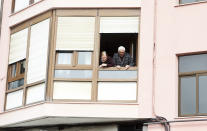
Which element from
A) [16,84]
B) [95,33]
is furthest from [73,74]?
[16,84]

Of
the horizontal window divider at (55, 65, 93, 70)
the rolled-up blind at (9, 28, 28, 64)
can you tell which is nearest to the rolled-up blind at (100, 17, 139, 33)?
the horizontal window divider at (55, 65, 93, 70)

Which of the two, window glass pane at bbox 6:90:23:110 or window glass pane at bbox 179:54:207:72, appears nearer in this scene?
window glass pane at bbox 179:54:207:72

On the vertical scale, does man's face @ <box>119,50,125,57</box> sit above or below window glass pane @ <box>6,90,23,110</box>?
above

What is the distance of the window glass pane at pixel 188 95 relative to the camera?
60.8 ft

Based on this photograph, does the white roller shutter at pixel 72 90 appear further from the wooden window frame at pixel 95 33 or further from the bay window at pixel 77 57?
the wooden window frame at pixel 95 33

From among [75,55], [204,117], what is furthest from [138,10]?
[204,117]

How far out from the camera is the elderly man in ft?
64.6

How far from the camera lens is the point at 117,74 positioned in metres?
19.5

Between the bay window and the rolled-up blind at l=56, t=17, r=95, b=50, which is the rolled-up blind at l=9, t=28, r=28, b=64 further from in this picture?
the rolled-up blind at l=56, t=17, r=95, b=50

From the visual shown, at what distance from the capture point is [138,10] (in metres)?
19.9

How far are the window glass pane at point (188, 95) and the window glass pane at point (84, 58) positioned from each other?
115 inches

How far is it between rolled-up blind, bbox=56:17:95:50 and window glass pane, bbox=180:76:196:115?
3.08m

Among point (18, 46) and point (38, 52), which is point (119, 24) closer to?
point (38, 52)

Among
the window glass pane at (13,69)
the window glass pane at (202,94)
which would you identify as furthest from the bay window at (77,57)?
the window glass pane at (202,94)
